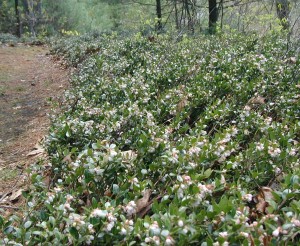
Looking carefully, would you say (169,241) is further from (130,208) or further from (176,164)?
(176,164)

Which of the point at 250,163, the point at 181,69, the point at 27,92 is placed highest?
the point at 181,69

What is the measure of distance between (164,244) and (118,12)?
74.8 ft

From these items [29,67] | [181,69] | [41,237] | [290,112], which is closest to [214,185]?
[41,237]

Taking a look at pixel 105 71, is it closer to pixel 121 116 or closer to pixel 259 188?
pixel 121 116

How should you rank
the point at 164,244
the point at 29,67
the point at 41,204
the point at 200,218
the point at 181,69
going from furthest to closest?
the point at 29,67 < the point at 181,69 < the point at 41,204 < the point at 200,218 < the point at 164,244

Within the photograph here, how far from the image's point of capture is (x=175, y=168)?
2.01 meters

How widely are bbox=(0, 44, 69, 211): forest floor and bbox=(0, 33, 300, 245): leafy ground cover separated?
716 millimetres

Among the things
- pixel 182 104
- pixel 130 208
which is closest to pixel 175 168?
pixel 130 208

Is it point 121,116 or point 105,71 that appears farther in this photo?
point 105,71

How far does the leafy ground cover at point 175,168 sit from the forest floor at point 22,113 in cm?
72

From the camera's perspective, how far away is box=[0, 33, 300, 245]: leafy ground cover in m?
1.49

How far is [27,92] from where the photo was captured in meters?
7.30

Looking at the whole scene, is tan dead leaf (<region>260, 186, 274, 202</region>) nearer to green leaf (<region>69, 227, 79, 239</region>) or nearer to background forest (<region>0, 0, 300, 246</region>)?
background forest (<region>0, 0, 300, 246</region>)

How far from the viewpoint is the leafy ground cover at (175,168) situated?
149 cm
